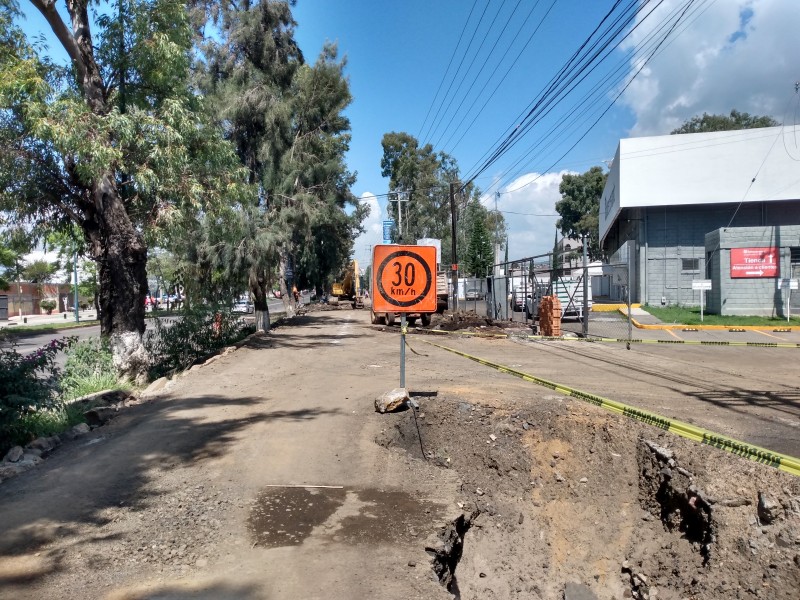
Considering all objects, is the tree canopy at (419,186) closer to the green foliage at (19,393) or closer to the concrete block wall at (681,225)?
the concrete block wall at (681,225)

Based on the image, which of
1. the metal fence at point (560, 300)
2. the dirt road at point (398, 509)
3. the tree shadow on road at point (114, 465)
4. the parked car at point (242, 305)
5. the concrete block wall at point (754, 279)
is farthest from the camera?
the concrete block wall at point (754, 279)

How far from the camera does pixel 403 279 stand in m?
7.48

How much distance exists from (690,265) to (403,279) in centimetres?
2797

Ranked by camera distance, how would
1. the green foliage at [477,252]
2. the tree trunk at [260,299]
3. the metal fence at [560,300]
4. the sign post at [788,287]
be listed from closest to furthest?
the metal fence at [560,300], the tree trunk at [260,299], the sign post at [788,287], the green foliage at [477,252]

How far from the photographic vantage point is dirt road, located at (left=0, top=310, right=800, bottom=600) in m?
3.93

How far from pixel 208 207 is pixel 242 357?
11.9 feet

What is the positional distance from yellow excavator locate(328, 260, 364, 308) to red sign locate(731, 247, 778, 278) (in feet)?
92.5

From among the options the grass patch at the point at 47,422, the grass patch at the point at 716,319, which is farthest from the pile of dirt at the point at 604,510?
the grass patch at the point at 716,319

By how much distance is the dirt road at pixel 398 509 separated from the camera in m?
3.93

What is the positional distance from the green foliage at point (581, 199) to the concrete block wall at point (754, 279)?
1756 inches

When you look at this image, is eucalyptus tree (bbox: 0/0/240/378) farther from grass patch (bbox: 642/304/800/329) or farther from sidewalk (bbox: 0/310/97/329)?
sidewalk (bbox: 0/310/97/329)

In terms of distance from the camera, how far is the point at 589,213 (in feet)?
232

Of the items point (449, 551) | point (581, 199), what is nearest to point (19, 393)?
point (449, 551)

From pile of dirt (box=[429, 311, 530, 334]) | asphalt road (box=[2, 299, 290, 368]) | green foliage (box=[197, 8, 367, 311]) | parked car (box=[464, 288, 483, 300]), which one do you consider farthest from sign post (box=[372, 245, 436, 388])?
A: parked car (box=[464, 288, 483, 300])
